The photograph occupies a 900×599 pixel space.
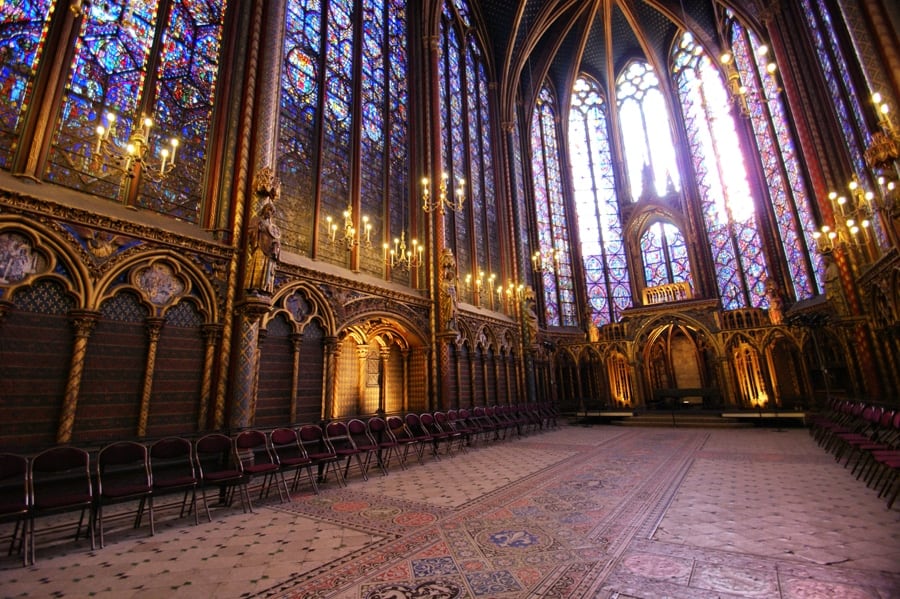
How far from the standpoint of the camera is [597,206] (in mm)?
26359

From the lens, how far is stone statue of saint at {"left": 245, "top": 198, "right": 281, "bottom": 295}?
8352mm

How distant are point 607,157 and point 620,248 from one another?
22.2 feet

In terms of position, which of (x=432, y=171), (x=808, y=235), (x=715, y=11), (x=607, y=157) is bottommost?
(x=808, y=235)

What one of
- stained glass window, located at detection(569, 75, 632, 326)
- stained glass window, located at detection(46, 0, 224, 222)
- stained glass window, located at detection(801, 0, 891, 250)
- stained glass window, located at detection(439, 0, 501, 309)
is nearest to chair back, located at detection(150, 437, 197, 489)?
stained glass window, located at detection(46, 0, 224, 222)

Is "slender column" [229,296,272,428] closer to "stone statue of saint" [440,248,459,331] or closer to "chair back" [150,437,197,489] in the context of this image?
"chair back" [150,437,197,489]

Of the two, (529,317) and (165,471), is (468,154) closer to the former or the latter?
(529,317)

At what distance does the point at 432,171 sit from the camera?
603 inches

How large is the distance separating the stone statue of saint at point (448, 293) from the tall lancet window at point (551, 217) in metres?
9.06

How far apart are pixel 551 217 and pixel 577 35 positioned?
12272 mm

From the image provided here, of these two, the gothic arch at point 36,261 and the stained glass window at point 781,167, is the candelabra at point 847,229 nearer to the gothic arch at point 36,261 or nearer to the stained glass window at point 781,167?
the stained glass window at point 781,167

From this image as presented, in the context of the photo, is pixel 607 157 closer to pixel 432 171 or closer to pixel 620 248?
pixel 620 248

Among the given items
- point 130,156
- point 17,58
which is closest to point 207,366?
point 130,156

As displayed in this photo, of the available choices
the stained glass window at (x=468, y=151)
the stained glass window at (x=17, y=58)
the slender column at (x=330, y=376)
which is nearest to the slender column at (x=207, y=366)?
the slender column at (x=330, y=376)

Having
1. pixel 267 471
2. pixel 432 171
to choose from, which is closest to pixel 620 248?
pixel 432 171
